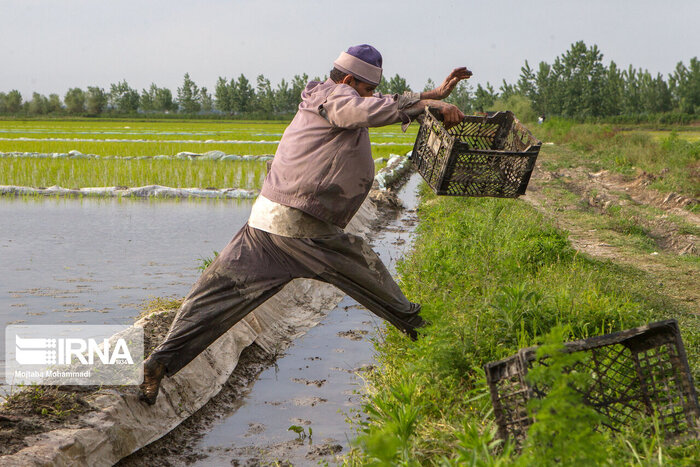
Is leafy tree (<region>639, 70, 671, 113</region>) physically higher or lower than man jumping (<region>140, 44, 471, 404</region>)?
higher

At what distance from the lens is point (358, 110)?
318 centimetres

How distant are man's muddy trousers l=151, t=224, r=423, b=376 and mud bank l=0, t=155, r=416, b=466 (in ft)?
0.89

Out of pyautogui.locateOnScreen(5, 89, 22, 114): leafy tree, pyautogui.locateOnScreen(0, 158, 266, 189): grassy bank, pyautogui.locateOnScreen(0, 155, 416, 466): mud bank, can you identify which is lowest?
pyautogui.locateOnScreen(5, 89, 22, 114): leafy tree

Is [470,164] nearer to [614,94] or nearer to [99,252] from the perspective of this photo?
[99,252]

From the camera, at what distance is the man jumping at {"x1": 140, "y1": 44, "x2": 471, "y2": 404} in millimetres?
3418

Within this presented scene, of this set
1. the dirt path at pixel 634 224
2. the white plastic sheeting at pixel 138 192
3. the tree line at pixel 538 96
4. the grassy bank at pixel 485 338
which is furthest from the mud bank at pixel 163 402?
the tree line at pixel 538 96

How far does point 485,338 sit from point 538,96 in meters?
79.4

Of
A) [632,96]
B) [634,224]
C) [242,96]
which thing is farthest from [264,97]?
[634,224]

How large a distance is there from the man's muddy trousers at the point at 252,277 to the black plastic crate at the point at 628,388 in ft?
3.28

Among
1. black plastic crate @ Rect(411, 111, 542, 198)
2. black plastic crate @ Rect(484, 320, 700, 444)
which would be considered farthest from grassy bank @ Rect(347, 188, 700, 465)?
black plastic crate @ Rect(411, 111, 542, 198)

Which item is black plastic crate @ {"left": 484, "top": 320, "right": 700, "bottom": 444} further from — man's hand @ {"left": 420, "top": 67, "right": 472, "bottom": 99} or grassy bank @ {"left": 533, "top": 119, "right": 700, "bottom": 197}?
grassy bank @ {"left": 533, "top": 119, "right": 700, "bottom": 197}

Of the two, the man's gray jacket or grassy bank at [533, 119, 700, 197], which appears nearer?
the man's gray jacket

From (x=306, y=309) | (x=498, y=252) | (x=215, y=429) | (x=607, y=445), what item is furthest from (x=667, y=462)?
(x=306, y=309)

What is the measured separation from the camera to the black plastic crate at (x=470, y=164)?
12.6 ft
